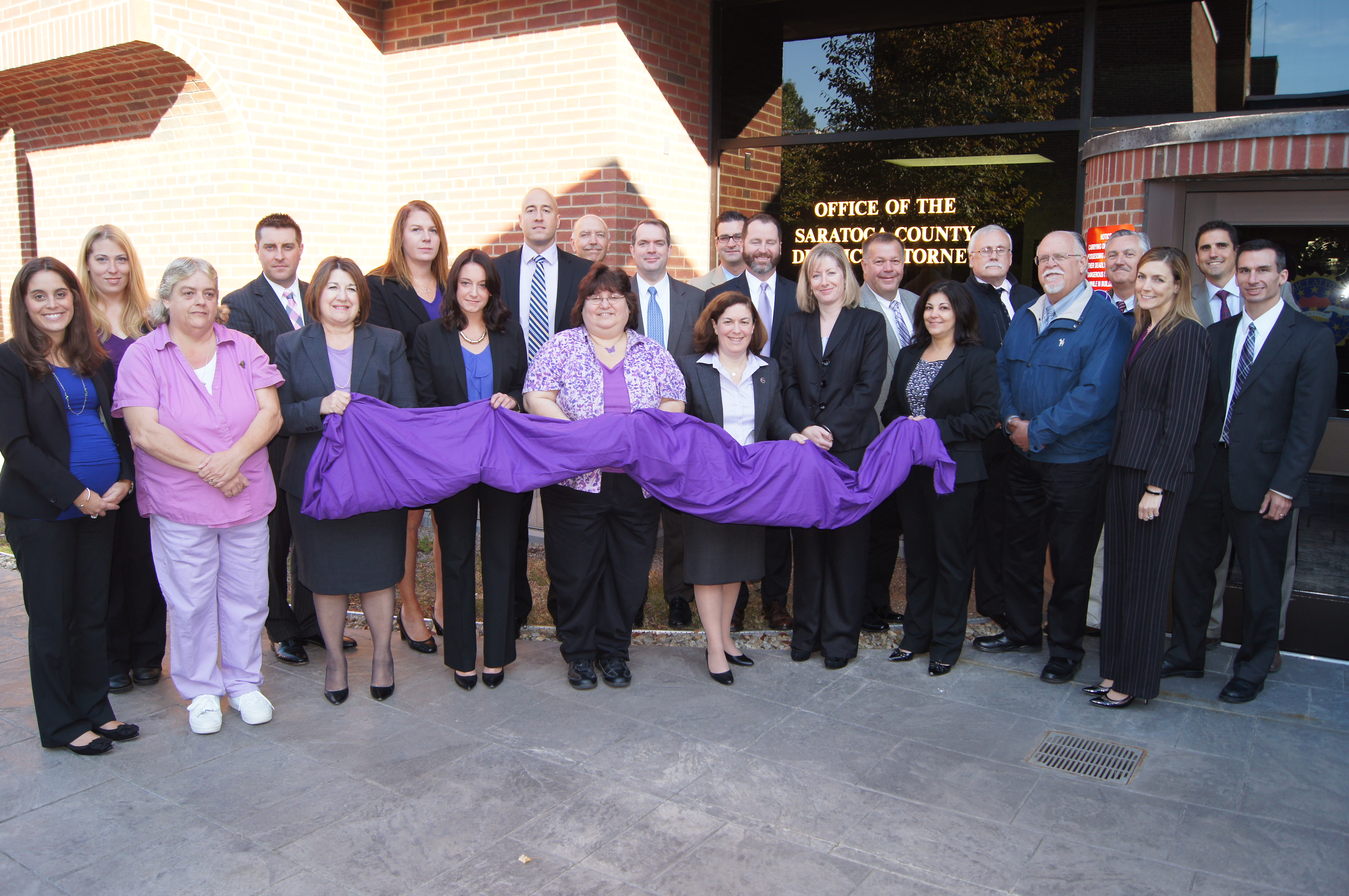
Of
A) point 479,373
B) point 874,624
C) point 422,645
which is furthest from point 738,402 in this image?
point 422,645

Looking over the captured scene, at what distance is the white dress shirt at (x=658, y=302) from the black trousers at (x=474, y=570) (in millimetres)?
1386

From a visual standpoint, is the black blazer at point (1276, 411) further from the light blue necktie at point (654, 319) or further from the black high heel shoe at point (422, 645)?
the black high heel shoe at point (422, 645)

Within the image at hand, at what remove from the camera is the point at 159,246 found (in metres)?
8.94

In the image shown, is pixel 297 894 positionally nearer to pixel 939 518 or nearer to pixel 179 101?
pixel 939 518

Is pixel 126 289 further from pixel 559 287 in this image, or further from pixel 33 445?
pixel 559 287

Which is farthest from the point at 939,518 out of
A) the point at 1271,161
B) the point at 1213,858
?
the point at 1271,161

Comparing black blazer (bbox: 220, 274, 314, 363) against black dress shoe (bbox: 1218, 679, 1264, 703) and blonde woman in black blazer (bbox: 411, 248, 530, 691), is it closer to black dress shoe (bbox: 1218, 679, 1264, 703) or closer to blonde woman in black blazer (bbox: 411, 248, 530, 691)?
blonde woman in black blazer (bbox: 411, 248, 530, 691)

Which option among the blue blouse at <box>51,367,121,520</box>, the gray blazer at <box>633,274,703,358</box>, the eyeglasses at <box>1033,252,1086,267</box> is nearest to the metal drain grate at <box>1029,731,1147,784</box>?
the eyeglasses at <box>1033,252,1086,267</box>

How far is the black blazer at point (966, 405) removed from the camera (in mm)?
5039

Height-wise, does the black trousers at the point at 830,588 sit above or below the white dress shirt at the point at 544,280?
below

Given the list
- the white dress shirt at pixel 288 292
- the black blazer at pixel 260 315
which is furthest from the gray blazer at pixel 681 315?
the black blazer at pixel 260 315

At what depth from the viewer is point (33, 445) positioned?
4.09 m

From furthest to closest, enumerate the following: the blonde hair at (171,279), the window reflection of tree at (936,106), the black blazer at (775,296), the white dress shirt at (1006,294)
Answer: the window reflection of tree at (936,106), the white dress shirt at (1006,294), the black blazer at (775,296), the blonde hair at (171,279)

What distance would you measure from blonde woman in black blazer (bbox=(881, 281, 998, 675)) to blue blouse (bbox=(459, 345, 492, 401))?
2.16 meters
